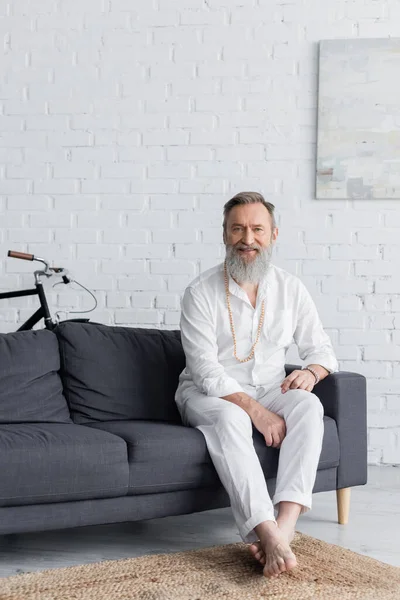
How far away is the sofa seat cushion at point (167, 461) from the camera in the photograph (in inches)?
103

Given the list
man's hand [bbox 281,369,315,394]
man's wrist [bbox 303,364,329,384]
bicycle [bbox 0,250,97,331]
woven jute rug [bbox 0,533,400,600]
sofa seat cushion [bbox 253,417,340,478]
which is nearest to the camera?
woven jute rug [bbox 0,533,400,600]

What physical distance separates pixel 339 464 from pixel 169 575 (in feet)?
2.91

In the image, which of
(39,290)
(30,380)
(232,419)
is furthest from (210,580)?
(39,290)

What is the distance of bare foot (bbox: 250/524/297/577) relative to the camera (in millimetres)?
2309

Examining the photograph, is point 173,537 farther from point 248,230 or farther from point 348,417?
point 248,230

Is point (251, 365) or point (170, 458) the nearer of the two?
point (170, 458)

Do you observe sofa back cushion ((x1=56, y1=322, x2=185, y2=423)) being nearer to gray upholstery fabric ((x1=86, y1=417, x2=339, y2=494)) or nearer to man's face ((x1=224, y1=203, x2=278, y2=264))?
gray upholstery fabric ((x1=86, y1=417, x2=339, y2=494))

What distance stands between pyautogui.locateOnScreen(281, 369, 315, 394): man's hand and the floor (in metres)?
0.51

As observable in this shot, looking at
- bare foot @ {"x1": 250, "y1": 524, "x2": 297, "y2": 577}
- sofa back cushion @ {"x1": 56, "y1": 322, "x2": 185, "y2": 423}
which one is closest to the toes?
bare foot @ {"x1": 250, "y1": 524, "x2": 297, "y2": 577}

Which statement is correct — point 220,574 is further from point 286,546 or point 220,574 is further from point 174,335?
point 174,335

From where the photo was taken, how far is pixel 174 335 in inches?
137

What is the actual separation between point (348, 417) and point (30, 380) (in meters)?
1.18

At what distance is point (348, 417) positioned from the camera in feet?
10.0

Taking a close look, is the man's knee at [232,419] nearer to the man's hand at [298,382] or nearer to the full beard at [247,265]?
the man's hand at [298,382]
